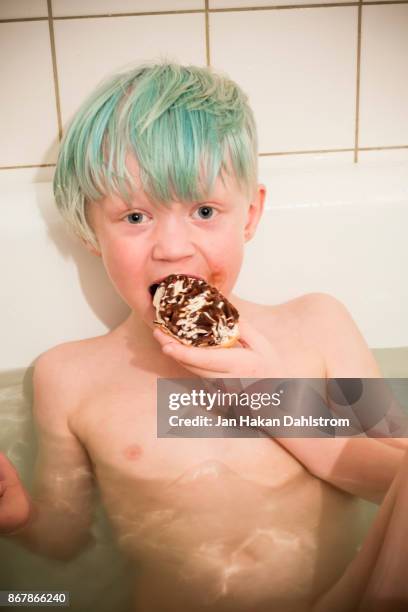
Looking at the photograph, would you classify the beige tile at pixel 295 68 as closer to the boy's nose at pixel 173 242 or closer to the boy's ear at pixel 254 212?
the boy's ear at pixel 254 212

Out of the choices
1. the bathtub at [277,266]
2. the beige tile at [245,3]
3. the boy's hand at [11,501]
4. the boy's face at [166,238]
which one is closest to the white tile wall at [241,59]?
the beige tile at [245,3]

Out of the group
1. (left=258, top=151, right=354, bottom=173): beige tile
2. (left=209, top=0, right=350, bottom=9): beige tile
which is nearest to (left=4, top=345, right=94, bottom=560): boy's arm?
(left=258, top=151, right=354, bottom=173): beige tile

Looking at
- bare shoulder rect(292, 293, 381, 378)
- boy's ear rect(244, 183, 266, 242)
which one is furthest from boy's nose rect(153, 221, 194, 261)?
bare shoulder rect(292, 293, 381, 378)

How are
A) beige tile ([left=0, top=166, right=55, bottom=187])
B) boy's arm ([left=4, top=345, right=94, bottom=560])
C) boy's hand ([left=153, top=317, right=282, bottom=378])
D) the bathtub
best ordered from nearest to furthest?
1. boy's hand ([left=153, top=317, right=282, bottom=378])
2. boy's arm ([left=4, top=345, right=94, bottom=560])
3. the bathtub
4. beige tile ([left=0, top=166, right=55, bottom=187])

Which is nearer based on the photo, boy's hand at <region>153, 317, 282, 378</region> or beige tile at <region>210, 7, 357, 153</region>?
boy's hand at <region>153, 317, 282, 378</region>

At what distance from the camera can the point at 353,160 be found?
123 cm

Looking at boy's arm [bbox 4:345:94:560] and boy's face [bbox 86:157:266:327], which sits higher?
boy's face [bbox 86:157:266:327]

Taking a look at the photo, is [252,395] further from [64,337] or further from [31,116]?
[31,116]

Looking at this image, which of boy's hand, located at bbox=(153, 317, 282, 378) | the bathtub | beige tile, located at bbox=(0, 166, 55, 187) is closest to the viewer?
boy's hand, located at bbox=(153, 317, 282, 378)

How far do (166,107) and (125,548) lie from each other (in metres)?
0.57

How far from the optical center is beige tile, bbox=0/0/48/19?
3.64 ft

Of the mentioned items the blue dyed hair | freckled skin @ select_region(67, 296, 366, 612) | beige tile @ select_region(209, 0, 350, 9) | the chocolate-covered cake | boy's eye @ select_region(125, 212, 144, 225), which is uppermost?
beige tile @ select_region(209, 0, 350, 9)

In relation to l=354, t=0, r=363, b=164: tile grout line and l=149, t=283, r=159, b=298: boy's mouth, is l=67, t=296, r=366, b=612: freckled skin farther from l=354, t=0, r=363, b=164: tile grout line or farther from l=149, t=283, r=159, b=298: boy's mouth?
l=354, t=0, r=363, b=164: tile grout line

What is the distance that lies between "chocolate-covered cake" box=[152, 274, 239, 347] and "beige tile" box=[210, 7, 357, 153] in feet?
1.69
